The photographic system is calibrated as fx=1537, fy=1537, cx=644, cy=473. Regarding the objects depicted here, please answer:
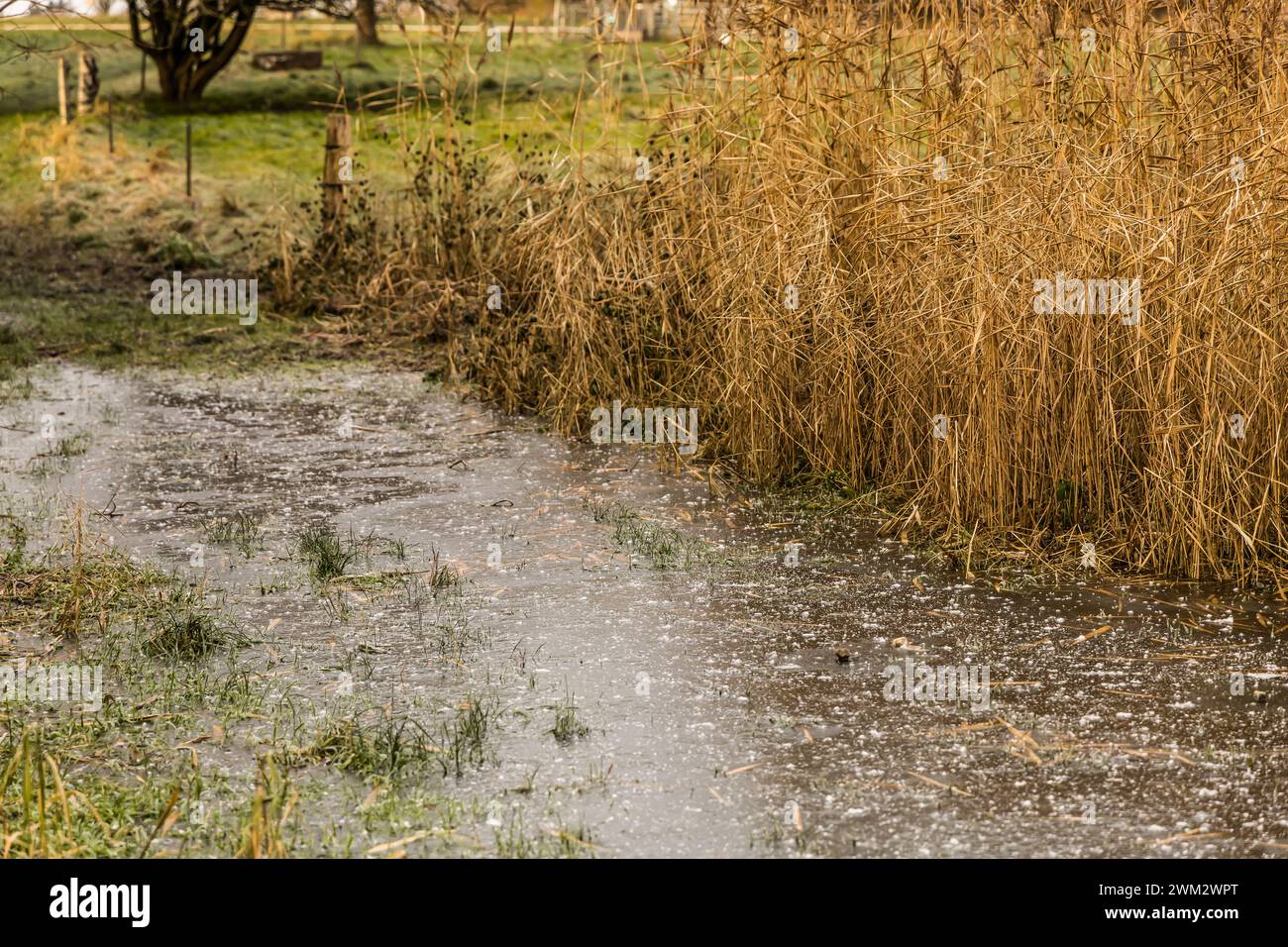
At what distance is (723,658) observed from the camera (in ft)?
17.0

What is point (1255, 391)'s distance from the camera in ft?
19.0

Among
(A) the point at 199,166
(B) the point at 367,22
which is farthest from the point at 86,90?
(B) the point at 367,22

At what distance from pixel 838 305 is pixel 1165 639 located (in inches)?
88.6

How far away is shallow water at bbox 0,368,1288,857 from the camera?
13.1 feet

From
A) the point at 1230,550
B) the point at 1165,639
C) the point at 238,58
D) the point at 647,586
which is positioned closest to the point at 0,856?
the point at 647,586

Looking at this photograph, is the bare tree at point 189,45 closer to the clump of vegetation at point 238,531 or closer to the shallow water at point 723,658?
the shallow water at point 723,658

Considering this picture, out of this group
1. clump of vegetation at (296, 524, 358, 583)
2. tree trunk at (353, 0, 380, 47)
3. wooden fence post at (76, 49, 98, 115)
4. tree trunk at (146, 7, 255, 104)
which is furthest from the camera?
tree trunk at (353, 0, 380, 47)

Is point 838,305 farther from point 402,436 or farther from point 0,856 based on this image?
point 0,856
